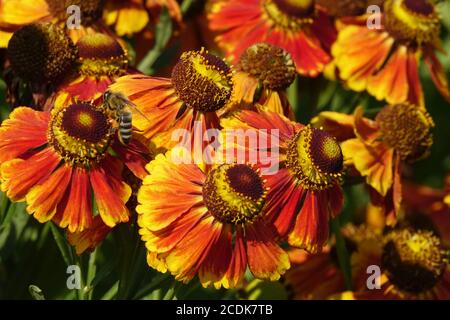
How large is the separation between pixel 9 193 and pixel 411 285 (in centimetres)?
111

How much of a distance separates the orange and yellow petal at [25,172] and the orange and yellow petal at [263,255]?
42 cm

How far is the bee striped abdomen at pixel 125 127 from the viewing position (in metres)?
1.79

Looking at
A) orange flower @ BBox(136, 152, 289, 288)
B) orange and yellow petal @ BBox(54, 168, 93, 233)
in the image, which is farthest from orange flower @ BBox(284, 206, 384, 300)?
orange and yellow petal @ BBox(54, 168, 93, 233)

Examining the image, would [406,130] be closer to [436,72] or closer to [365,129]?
[365,129]

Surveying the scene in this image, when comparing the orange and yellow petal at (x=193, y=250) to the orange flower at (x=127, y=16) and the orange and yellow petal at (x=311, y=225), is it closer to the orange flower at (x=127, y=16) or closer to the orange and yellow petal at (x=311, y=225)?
the orange and yellow petal at (x=311, y=225)

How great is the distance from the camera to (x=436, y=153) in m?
3.68

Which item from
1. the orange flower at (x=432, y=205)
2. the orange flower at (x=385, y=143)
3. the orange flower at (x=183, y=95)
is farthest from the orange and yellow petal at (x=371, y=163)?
the orange flower at (x=432, y=205)

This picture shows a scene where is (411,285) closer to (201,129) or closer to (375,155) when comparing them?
(375,155)

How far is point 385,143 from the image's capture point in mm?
2404

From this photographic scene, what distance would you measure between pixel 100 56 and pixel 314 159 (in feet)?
1.82

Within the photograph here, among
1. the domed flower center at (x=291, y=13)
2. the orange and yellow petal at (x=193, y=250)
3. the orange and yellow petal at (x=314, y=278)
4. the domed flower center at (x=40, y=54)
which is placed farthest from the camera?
the domed flower center at (x=291, y=13)

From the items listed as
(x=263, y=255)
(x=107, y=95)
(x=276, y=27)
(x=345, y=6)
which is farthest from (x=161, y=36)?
(x=263, y=255)

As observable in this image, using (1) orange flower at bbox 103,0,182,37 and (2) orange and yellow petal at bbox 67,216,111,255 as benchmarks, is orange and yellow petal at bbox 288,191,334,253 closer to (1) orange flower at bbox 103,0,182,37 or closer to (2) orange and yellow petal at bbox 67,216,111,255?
(2) orange and yellow petal at bbox 67,216,111,255

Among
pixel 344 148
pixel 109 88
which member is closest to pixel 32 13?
pixel 109 88
